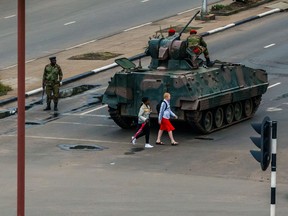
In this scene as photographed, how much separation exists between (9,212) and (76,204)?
1.42 metres

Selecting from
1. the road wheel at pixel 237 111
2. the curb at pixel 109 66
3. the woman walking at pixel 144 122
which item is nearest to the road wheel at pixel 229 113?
the road wheel at pixel 237 111

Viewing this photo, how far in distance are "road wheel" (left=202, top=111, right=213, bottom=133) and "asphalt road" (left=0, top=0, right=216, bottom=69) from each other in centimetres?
1235

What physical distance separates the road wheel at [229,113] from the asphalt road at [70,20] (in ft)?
39.1

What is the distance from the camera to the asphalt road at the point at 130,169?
819 inches

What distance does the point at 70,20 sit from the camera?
47.8 m

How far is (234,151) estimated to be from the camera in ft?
88.8

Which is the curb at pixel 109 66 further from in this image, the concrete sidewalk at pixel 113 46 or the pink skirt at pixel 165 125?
the pink skirt at pixel 165 125

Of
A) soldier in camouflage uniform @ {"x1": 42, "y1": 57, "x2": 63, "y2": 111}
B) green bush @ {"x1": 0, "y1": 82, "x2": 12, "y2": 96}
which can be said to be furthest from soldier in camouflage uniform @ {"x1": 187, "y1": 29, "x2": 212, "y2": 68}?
green bush @ {"x1": 0, "y1": 82, "x2": 12, "y2": 96}

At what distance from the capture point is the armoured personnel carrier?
2864cm

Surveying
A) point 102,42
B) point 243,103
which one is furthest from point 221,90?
point 102,42

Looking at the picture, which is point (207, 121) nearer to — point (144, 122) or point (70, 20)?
point (144, 122)

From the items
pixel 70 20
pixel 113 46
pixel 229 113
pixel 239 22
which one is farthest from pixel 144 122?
pixel 70 20

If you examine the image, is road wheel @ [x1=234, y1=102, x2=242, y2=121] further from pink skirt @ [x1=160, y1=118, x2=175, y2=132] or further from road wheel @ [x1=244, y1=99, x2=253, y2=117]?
pink skirt @ [x1=160, y1=118, x2=175, y2=132]

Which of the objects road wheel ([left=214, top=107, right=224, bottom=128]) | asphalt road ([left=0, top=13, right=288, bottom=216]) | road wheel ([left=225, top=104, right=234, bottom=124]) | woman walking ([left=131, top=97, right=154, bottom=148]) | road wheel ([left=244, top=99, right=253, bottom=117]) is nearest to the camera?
asphalt road ([left=0, top=13, right=288, bottom=216])
